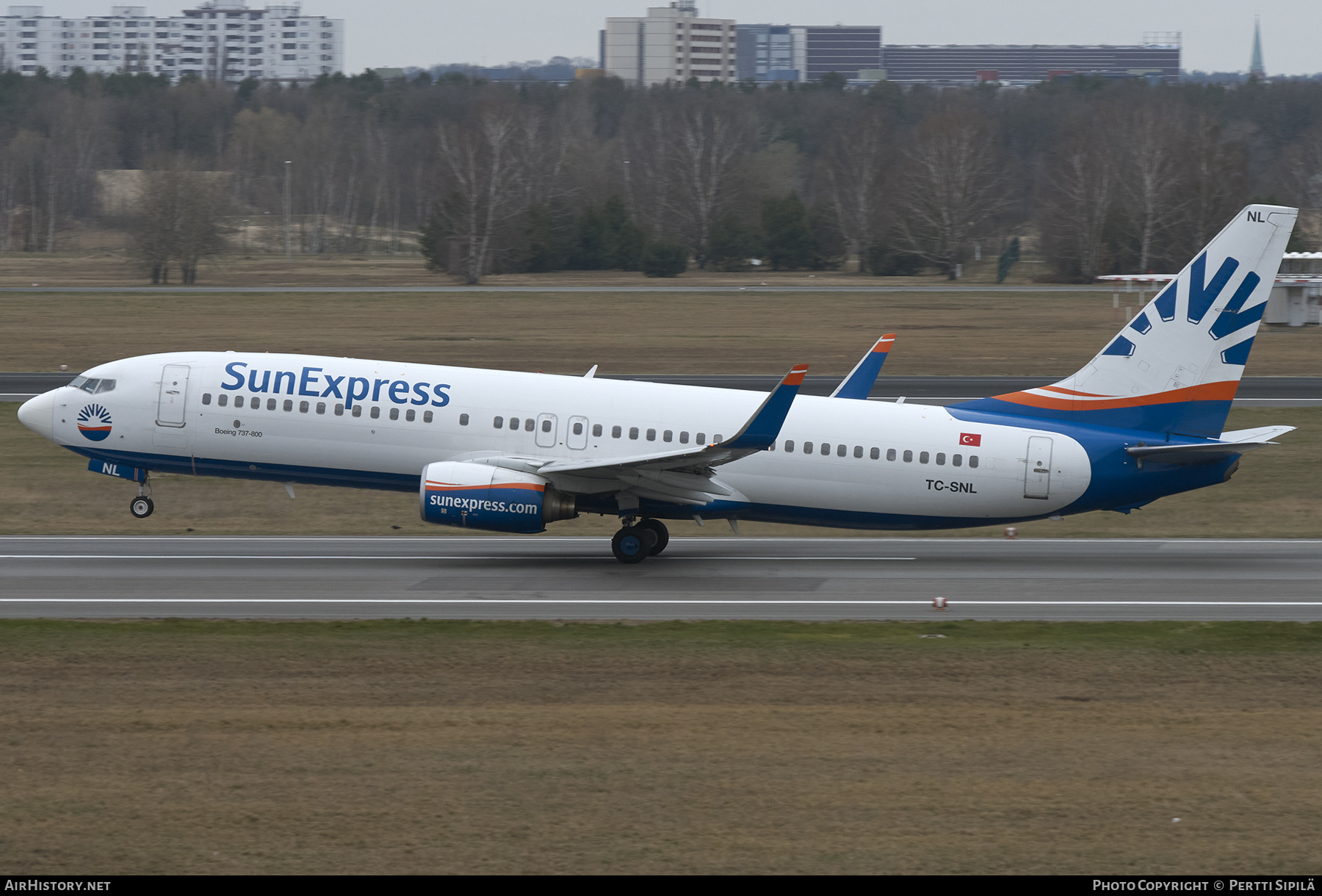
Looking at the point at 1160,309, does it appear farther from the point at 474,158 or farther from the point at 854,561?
the point at 474,158

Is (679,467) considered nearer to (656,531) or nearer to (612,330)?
(656,531)

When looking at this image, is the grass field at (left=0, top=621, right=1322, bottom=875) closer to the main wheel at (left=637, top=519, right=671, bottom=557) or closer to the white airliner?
the white airliner

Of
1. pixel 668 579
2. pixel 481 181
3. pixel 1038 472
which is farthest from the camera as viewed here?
pixel 481 181

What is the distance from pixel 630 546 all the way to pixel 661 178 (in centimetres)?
11854

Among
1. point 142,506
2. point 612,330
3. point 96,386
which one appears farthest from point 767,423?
point 612,330

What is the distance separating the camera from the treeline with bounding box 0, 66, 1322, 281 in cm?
11488

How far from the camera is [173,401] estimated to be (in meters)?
30.1

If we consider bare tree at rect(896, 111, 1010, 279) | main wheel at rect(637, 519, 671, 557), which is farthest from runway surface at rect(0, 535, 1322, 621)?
bare tree at rect(896, 111, 1010, 279)

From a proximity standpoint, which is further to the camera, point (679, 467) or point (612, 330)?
point (612, 330)

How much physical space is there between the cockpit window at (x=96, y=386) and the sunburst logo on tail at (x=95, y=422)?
34cm

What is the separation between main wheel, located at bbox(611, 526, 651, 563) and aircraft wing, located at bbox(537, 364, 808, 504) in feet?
3.18

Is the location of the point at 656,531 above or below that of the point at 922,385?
below

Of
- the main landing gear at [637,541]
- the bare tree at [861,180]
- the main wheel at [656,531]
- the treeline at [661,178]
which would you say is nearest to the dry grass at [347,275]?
the treeline at [661,178]
